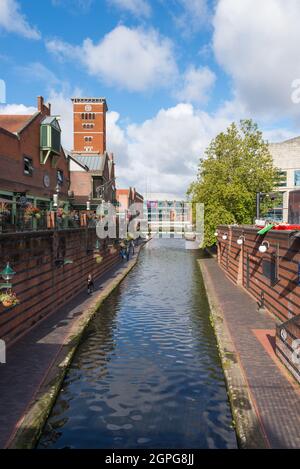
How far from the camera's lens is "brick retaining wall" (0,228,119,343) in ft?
52.7

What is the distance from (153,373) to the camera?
14.4 m

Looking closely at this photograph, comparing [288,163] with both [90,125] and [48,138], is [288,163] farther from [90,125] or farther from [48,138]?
[48,138]

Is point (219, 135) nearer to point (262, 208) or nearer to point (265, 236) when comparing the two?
point (262, 208)

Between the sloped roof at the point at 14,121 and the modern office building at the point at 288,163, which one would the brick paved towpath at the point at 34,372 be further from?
the modern office building at the point at 288,163

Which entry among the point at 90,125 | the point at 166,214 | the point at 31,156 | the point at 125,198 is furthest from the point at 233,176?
the point at 166,214

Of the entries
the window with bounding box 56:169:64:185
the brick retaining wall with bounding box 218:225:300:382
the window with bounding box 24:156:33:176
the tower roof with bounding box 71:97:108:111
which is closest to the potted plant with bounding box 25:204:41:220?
the window with bounding box 24:156:33:176

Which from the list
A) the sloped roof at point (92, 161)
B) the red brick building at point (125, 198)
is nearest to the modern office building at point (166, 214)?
the red brick building at point (125, 198)

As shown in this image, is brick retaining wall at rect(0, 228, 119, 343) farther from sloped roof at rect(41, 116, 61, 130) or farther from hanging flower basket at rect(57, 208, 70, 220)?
sloped roof at rect(41, 116, 61, 130)

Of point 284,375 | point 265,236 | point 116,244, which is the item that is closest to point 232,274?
point 265,236

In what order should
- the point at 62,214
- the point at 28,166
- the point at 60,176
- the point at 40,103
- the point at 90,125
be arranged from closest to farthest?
the point at 62,214, the point at 28,166, the point at 40,103, the point at 60,176, the point at 90,125

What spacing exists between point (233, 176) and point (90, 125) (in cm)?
3884

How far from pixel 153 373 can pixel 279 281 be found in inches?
338

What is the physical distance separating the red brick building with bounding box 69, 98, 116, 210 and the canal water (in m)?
24.9

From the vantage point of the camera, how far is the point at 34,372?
13.2 meters
